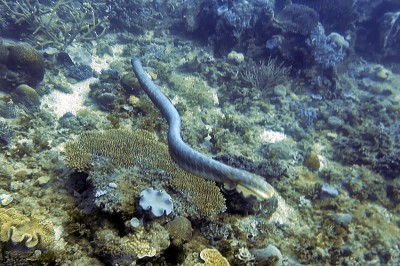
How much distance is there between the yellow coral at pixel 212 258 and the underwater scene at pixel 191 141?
24mm

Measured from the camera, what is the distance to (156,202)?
364 centimetres

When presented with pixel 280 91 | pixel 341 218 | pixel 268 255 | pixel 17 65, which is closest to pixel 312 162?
pixel 341 218

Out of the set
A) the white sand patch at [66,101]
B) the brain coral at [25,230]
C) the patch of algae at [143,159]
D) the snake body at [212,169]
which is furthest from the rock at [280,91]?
the brain coral at [25,230]

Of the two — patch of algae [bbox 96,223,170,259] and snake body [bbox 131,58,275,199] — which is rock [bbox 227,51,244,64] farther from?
patch of algae [bbox 96,223,170,259]

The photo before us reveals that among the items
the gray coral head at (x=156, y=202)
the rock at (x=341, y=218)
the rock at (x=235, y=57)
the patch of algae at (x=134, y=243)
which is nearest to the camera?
the patch of algae at (x=134, y=243)

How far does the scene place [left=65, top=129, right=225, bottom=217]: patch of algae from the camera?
411cm

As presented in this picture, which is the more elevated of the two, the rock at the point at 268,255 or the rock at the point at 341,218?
the rock at the point at 268,255

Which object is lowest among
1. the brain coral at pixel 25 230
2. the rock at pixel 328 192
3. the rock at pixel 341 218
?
the rock at pixel 341 218

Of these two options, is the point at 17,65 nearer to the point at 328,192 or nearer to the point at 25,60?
the point at 25,60

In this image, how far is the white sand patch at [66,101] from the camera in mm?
6461

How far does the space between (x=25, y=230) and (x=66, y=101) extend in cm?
424

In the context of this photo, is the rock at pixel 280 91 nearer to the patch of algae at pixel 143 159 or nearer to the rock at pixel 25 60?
the patch of algae at pixel 143 159

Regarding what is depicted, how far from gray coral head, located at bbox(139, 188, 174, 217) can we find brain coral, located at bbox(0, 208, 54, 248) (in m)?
1.12

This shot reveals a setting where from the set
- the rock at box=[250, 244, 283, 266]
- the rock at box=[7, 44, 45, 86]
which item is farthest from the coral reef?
the rock at box=[250, 244, 283, 266]
